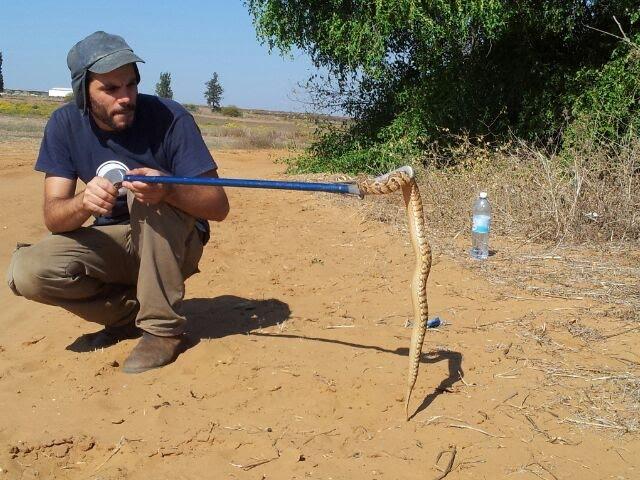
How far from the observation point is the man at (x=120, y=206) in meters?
3.44

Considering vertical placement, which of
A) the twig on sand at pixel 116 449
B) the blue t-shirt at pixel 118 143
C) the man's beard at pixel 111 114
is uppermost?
the man's beard at pixel 111 114

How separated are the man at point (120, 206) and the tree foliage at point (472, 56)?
6.70 m

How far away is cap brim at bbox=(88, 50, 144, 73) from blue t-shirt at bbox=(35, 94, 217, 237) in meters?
0.32

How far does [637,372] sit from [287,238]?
3727mm

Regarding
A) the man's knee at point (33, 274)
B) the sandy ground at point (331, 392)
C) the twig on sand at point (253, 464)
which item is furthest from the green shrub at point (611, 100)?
the twig on sand at point (253, 464)

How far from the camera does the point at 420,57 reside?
36.2 ft

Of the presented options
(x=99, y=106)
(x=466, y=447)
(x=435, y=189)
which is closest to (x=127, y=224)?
(x=99, y=106)

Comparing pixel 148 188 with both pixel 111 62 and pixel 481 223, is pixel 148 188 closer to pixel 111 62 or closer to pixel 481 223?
pixel 111 62

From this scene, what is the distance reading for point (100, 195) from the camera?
10.5ft

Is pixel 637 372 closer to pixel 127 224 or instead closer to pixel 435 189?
pixel 127 224

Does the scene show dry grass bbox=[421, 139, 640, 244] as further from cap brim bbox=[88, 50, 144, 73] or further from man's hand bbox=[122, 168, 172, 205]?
cap brim bbox=[88, 50, 144, 73]

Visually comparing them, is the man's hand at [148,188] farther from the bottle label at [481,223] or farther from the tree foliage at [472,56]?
the tree foliage at [472,56]

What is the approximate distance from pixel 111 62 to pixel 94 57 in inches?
3.9

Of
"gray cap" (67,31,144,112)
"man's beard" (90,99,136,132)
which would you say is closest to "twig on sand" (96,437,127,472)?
"man's beard" (90,99,136,132)
